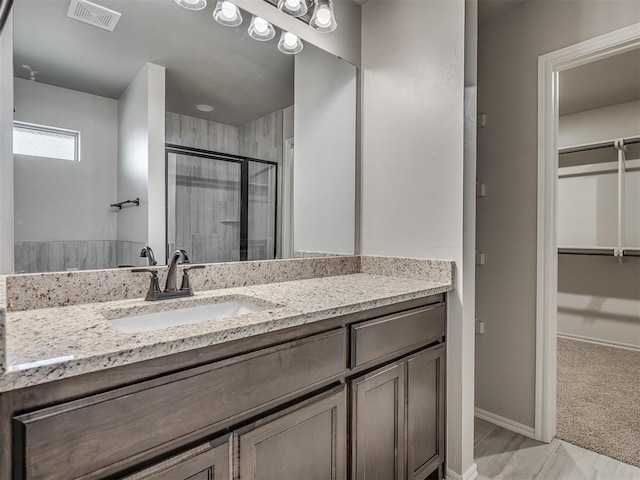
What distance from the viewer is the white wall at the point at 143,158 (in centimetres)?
135

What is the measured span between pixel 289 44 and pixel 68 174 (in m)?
1.21

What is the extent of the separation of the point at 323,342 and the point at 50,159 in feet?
3.59

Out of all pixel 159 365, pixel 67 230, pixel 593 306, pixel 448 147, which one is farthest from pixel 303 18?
pixel 593 306

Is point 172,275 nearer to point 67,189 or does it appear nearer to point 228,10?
point 67,189

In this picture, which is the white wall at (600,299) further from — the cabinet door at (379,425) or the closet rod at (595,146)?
the cabinet door at (379,425)

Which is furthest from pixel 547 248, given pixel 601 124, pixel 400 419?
pixel 601 124

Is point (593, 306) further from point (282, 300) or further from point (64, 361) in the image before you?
point (64, 361)

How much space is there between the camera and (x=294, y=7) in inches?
68.3

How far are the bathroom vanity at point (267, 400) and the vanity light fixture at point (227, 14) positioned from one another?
119cm

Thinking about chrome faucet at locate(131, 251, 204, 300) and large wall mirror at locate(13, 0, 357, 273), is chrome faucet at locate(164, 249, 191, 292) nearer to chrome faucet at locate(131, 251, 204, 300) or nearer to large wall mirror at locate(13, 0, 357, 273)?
chrome faucet at locate(131, 251, 204, 300)

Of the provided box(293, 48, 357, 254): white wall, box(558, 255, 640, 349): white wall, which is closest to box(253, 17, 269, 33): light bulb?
box(293, 48, 357, 254): white wall

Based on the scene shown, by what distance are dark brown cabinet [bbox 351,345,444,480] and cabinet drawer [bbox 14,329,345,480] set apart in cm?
34

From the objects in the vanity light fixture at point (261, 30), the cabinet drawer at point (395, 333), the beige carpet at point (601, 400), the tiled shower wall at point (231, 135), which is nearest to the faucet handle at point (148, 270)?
the tiled shower wall at point (231, 135)

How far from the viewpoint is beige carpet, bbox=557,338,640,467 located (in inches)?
79.1
